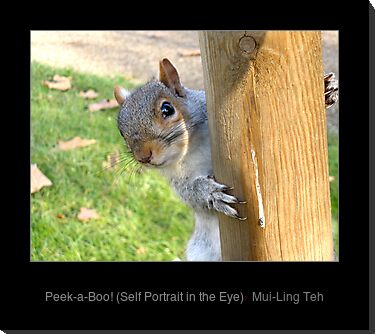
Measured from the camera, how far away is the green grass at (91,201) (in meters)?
1.65

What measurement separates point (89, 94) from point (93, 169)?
0.38m

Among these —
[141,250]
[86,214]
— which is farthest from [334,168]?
[86,214]

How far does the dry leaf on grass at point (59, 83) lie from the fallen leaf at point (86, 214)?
1.85 ft

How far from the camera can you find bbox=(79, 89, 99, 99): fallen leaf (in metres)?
2.16

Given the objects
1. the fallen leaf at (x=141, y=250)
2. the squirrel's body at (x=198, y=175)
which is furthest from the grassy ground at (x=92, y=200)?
the squirrel's body at (x=198, y=175)

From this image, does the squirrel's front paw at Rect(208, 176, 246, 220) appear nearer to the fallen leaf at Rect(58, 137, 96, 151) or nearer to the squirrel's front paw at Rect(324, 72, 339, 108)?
the squirrel's front paw at Rect(324, 72, 339, 108)

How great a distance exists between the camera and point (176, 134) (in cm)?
98

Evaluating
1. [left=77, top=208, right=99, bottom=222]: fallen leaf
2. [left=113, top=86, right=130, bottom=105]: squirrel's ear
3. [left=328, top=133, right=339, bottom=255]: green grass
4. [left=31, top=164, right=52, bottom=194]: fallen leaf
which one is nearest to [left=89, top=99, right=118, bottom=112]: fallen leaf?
[left=31, top=164, right=52, bottom=194]: fallen leaf

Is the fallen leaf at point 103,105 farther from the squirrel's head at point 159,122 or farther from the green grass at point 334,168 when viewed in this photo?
the squirrel's head at point 159,122

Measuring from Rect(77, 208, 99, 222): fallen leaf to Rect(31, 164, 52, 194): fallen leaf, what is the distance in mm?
139

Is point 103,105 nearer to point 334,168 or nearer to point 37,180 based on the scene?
point 37,180

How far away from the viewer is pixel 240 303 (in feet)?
3.34
